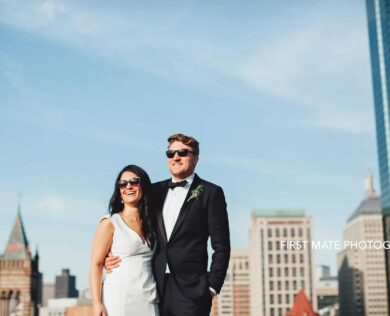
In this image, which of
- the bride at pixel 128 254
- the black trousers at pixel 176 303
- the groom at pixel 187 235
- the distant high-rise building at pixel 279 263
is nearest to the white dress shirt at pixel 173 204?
the groom at pixel 187 235

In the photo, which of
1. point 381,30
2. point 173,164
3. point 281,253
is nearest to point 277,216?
point 281,253

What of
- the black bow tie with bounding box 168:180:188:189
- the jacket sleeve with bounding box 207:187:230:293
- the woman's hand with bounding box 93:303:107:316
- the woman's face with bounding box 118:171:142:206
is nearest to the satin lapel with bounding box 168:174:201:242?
the black bow tie with bounding box 168:180:188:189

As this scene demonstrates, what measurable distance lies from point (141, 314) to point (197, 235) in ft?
3.76

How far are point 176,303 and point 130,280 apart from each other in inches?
24.6

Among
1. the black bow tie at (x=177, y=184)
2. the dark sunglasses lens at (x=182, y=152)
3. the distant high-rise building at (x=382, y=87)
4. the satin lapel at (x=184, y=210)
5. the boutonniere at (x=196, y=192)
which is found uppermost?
the distant high-rise building at (x=382, y=87)

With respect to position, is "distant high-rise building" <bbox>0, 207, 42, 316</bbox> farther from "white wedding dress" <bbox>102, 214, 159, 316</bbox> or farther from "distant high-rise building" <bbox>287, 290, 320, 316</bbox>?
"white wedding dress" <bbox>102, 214, 159, 316</bbox>

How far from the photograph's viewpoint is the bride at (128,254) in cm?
798

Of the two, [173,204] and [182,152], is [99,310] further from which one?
[182,152]

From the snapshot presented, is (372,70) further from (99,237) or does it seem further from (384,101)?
(99,237)

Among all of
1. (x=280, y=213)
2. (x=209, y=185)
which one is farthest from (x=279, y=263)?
(x=209, y=185)

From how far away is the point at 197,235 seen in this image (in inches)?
335

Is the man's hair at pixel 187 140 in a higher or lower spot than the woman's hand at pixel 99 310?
higher

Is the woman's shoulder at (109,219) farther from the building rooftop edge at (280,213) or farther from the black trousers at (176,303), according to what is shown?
the building rooftop edge at (280,213)

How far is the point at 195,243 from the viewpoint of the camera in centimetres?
845
